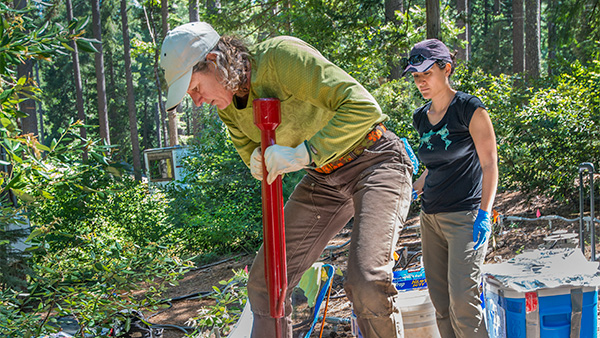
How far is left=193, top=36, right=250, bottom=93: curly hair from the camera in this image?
2.15m

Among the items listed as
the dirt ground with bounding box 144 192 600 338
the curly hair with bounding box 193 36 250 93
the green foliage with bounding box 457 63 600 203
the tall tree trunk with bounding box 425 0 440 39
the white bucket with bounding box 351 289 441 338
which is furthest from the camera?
the tall tree trunk with bounding box 425 0 440 39

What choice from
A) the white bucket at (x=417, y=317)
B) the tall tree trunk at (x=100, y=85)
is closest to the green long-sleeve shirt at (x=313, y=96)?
the white bucket at (x=417, y=317)

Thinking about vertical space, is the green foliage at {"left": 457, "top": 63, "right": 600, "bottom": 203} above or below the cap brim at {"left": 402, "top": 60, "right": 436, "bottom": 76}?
below

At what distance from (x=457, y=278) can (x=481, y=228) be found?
0.29 metres

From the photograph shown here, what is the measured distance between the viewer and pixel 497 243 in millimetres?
6445

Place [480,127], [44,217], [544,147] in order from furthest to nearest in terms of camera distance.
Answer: [44,217], [544,147], [480,127]

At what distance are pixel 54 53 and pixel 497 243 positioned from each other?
533 centimetres

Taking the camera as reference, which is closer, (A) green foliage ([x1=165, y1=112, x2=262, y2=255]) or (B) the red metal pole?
(B) the red metal pole

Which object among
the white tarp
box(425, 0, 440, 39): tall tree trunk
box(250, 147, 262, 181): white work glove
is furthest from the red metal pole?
box(425, 0, 440, 39): tall tree trunk

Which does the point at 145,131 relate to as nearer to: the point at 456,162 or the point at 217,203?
the point at 217,203

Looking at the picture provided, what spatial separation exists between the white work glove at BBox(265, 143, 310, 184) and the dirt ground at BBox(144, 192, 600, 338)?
1.52m

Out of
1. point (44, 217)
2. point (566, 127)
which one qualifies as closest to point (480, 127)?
point (566, 127)

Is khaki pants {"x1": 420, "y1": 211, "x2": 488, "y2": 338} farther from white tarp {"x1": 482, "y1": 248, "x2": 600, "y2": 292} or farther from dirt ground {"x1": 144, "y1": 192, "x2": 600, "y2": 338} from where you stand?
dirt ground {"x1": 144, "y1": 192, "x2": 600, "y2": 338}

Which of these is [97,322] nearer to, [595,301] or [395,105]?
[595,301]
